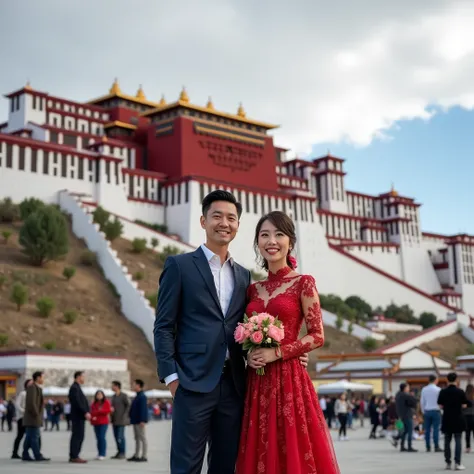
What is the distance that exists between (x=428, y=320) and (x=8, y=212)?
97.9ft

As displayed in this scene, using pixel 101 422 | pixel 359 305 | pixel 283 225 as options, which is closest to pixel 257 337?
pixel 283 225

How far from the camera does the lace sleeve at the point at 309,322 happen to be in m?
4.77

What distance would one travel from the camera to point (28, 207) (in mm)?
42562

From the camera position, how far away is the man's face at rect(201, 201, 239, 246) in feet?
16.4

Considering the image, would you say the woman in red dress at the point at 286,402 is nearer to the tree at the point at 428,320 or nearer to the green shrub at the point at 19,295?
the green shrub at the point at 19,295

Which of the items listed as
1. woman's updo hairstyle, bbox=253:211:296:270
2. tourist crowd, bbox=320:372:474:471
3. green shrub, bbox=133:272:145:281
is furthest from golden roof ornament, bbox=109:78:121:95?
woman's updo hairstyle, bbox=253:211:296:270

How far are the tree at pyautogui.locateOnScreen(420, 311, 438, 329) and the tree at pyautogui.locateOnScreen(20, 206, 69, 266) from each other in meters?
27.5

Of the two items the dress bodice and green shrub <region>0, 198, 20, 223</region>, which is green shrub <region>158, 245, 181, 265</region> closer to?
green shrub <region>0, 198, 20, 223</region>

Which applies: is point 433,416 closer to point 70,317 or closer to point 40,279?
point 70,317

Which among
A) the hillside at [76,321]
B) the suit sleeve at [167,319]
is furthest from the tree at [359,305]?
the suit sleeve at [167,319]

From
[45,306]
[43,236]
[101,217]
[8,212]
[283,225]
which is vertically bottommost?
[283,225]

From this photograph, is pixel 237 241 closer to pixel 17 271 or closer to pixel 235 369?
pixel 17 271

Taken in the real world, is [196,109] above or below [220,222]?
above

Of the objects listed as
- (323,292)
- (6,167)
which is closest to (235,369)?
(6,167)
